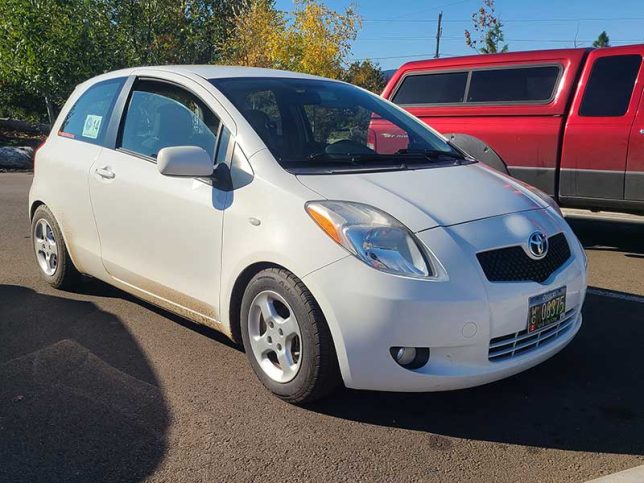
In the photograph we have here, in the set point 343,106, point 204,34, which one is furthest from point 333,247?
point 204,34

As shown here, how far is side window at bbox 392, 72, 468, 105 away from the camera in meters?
7.38

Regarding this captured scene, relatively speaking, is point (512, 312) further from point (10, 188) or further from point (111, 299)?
point (10, 188)

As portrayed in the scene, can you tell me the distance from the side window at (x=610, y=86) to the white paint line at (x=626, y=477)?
4447 mm

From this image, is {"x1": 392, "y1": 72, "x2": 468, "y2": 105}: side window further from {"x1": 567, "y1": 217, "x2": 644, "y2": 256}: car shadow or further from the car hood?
the car hood

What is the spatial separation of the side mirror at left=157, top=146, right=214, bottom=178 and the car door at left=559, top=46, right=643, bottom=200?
4379 millimetres

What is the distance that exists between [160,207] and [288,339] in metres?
1.18

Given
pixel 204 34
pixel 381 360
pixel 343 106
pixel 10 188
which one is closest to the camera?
pixel 381 360

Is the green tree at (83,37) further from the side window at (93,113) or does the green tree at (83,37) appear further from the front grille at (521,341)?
the front grille at (521,341)

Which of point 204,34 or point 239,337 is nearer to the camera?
point 239,337

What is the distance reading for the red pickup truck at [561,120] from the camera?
6.18 metres

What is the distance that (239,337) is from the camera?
3.50m

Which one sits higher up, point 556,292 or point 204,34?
point 204,34

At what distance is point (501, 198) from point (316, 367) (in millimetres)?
1366

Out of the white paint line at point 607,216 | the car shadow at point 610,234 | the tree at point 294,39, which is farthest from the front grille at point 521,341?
the tree at point 294,39
